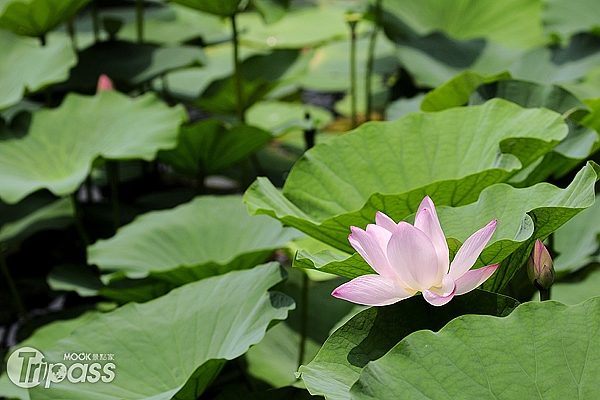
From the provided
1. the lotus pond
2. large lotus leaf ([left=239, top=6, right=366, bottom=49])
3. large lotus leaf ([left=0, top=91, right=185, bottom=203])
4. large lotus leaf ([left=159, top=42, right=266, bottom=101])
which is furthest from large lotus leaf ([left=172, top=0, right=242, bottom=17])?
large lotus leaf ([left=239, top=6, right=366, bottom=49])

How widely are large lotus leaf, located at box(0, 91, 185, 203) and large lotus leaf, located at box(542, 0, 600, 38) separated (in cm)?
136

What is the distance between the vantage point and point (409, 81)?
2.60m

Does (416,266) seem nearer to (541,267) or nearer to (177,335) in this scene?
(541,267)

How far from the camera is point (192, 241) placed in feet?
4.97

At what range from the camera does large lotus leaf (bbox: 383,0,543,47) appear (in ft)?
8.36

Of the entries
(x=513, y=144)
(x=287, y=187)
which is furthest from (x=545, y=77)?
(x=287, y=187)

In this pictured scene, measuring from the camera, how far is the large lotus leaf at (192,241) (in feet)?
4.46

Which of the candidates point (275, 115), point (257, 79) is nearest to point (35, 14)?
point (257, 79)

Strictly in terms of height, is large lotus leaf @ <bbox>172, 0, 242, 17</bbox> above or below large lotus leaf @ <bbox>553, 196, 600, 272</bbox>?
above

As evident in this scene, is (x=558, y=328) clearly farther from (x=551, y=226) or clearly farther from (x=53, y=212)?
(x=53, y=212)

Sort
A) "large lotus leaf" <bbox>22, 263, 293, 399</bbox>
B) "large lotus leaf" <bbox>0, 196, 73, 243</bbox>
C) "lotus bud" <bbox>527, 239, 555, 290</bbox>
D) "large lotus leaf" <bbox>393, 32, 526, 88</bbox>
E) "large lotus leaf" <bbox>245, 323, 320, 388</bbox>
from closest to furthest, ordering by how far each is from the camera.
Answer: "lotus bud" <bbox>527, 239, 555, 290</bbox>
"large lotus leaf" <bbox>22, 263, 293, 399</bbox>
"large lotus leaf" <bbox>245, 323, 320, 388</bbox>
"large lotus leaf" <bbox>0, 196, 73, 243</bbox>
"large lotus leaf" <bbox>393, 32, 526, 88</bbox>

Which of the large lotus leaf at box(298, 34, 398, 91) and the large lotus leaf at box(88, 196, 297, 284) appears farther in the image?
the large lotus leaf at box(298, 34, 398, 91)

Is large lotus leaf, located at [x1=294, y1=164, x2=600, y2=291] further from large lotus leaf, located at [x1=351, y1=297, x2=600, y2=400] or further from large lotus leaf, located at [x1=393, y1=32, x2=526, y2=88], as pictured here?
large lotus leaf, located at [x1=393, y1=32, x2=526, y2=88]

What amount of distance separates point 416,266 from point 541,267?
170 millimetres
